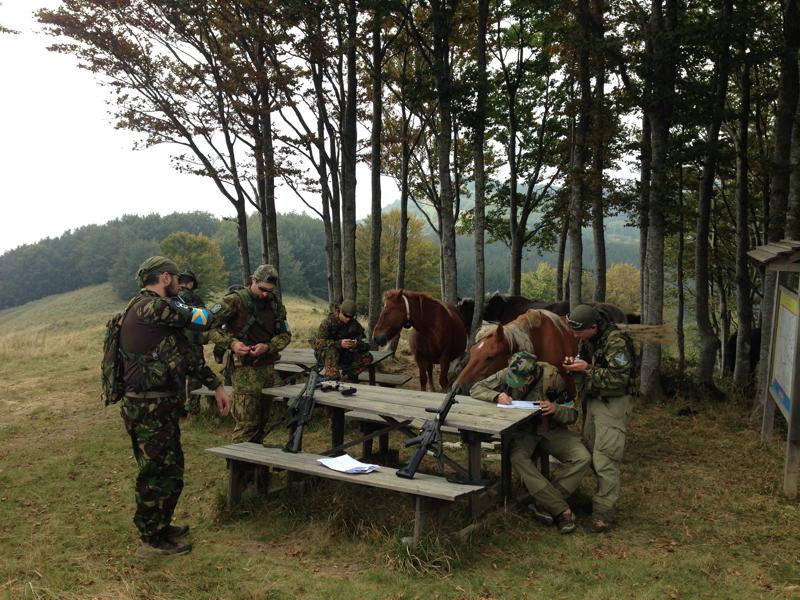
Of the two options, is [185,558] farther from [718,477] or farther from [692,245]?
[692,245]

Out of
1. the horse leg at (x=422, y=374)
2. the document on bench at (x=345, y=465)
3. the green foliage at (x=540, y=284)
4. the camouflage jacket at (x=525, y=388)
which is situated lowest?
the green foliage at (x=540, y=284)

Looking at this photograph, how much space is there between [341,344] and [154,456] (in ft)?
13.1

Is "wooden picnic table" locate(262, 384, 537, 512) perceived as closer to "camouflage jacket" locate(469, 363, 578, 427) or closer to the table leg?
the table leg

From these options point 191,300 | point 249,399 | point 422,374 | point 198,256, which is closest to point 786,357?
point 422,374

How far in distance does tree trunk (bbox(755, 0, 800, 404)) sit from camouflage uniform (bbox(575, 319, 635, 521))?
18.1 feet

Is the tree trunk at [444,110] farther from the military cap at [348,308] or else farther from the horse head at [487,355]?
the horse head at [487,355]

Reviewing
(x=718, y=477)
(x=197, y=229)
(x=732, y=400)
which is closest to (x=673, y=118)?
(x=732, y=400)

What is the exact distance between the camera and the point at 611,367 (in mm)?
5535

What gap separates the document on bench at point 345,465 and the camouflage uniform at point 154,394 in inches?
51.7

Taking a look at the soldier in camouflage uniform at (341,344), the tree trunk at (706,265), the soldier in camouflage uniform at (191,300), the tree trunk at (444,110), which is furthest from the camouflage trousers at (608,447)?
the tree trunk at (444,110)

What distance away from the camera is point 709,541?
5.12 meters

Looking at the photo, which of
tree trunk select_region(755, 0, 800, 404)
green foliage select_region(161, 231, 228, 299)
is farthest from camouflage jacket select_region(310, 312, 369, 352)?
green foliage select_region(161, 231, 228, 299)

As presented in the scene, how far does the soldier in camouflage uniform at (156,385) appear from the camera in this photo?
183 inches

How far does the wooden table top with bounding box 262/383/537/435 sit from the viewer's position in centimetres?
505
